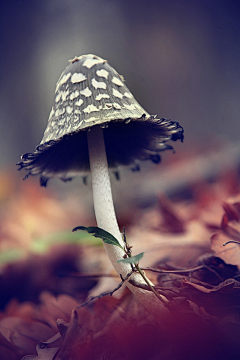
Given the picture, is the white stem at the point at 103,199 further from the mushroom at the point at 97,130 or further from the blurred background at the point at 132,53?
the blurred background at the point at 132,53

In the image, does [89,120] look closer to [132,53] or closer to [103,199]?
[103,199]

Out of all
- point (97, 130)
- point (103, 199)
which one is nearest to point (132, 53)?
point (97, 130)

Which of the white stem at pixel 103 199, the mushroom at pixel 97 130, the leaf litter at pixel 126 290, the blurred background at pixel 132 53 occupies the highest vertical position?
the blurred background at pixel 132 53

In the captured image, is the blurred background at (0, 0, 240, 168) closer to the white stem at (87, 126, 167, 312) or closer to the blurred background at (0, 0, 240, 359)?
the blurred background at (0, 0, 240, 359)

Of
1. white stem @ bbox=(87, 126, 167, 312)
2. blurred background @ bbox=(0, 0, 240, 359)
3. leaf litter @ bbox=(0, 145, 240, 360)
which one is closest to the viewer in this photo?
leaf litter @ bbox=(0, 145, 240, 360)

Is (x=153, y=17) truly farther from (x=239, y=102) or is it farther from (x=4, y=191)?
(x=4, y=191)

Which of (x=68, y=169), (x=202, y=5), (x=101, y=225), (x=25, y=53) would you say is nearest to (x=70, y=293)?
(x=101, y=225)

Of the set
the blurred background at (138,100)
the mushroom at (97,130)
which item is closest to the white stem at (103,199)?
the mushroom at (97,130)

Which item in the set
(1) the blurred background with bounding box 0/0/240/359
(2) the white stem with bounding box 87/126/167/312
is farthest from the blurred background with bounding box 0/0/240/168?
(2) the white stem with bounding box 87/126/167/312
